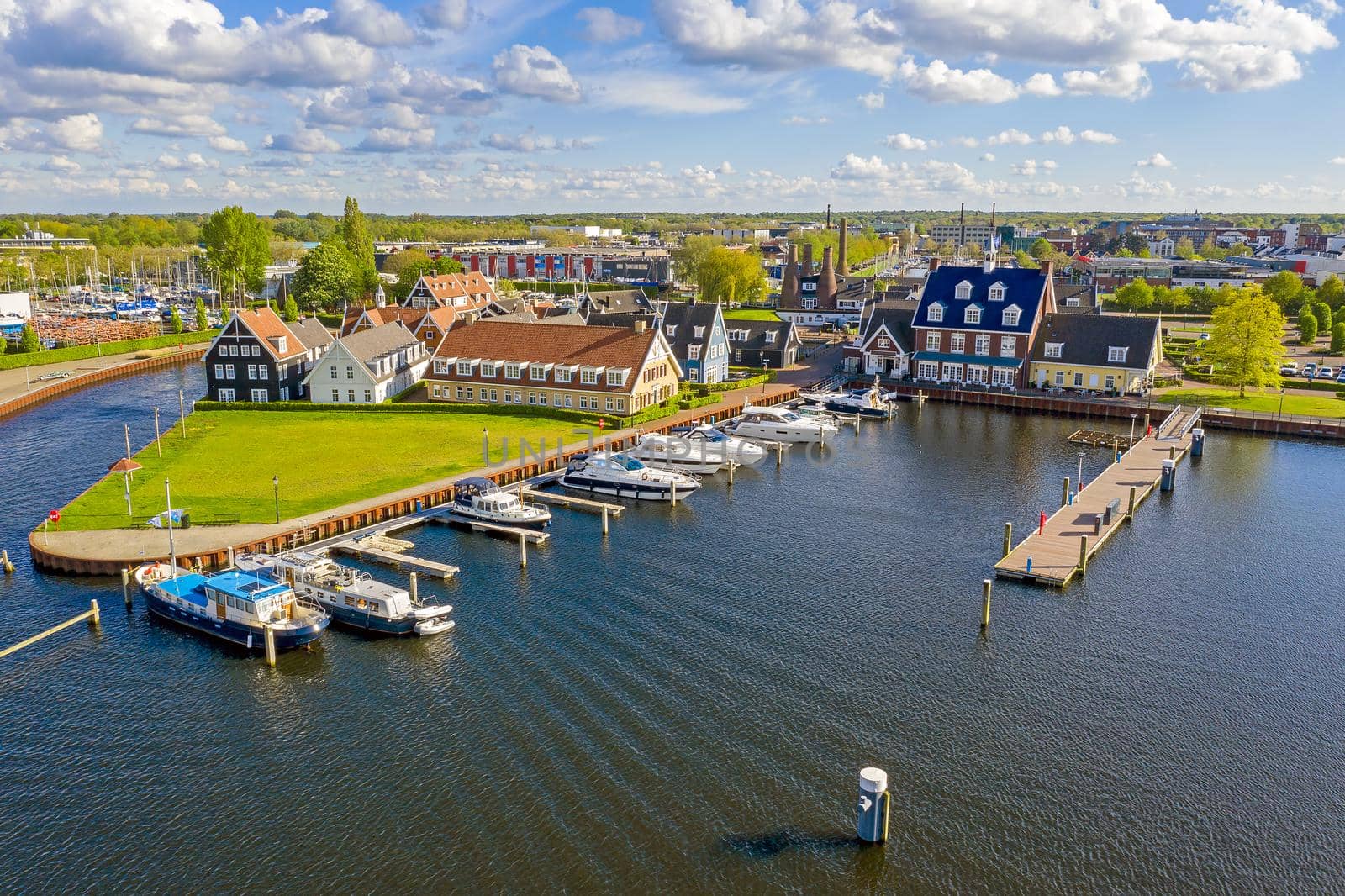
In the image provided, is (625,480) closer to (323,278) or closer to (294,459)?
(294,459)

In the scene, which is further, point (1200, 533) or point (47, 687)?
point (1200, 533)

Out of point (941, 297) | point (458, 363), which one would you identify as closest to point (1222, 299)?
point (941, 297)

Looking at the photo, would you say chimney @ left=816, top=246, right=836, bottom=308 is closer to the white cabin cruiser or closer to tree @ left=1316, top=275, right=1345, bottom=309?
tree @ left=1316, top=275, right=1345, bottom=309

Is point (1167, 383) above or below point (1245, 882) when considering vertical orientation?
above

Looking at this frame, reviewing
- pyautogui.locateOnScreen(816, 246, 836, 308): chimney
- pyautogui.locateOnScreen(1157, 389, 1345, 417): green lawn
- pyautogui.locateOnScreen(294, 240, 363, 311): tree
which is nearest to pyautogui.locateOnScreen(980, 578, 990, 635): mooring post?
pyautogui.locateOnScreen(1157, 389, 1345, 417): green lawn

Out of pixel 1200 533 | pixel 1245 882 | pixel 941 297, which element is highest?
pixel 941 297

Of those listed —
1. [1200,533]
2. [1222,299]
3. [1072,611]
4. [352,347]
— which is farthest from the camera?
[1222,299]

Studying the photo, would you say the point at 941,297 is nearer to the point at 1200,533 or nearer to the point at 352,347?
the point at 1200,533

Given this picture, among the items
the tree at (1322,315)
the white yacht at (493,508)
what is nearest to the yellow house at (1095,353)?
the tree at (1322,315)
